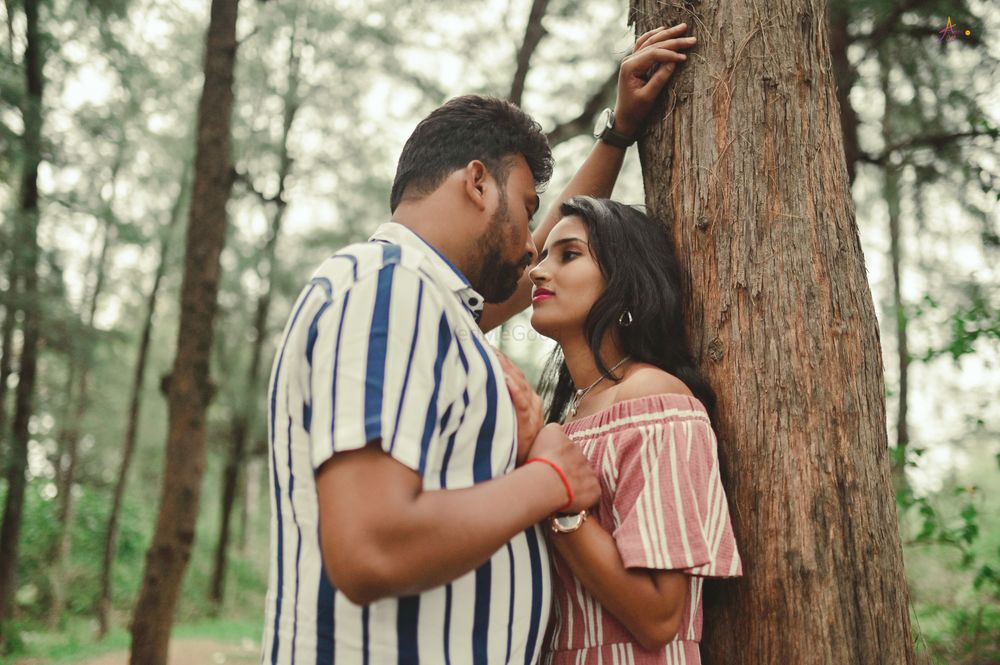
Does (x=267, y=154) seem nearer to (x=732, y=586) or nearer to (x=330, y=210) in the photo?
(x=330, y=210)

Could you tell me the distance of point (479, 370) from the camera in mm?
1639

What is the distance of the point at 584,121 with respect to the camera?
24.4 feet

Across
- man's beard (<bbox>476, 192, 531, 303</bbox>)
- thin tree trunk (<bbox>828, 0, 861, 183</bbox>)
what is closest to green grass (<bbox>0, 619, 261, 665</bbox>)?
man's beard (<bbox>476, 192, 531, 303</bbox>)

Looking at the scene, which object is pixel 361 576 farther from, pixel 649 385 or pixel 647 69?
pixel 647 69

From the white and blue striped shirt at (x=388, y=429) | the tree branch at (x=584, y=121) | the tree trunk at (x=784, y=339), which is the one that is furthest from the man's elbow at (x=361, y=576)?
the tree branch at (x=584, y=121)

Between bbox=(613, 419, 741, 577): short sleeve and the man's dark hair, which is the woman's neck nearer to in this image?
bbox=(613, 419, 741, 577): short sleeve

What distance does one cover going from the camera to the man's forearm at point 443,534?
1.37 meters

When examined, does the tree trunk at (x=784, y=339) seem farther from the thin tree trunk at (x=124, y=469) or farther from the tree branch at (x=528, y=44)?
the thin tree trunk at (x=124, y=469)

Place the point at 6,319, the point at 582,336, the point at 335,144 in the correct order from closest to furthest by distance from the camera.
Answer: the point at 582,336 → the point at 6,319 → the point at 335,144

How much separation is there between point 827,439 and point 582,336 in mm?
797

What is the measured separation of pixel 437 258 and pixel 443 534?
678 mm

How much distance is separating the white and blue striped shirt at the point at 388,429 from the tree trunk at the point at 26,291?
978cm

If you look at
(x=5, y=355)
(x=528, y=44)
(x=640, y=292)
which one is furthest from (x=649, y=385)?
(x=5, y=355)

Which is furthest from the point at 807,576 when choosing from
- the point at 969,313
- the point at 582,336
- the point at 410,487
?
the point at 969,313
